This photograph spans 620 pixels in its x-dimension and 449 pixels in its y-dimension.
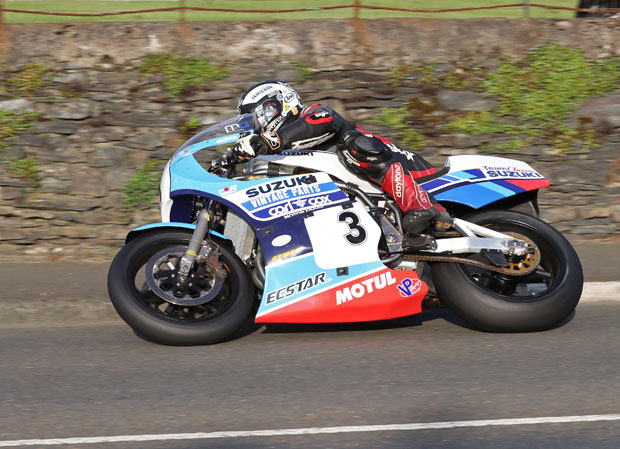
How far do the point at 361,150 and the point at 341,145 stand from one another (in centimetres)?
21

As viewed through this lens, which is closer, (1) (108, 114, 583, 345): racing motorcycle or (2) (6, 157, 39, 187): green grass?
(1) (108, 114, 583, 345): racing motorcycle

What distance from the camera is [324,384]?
493 cm

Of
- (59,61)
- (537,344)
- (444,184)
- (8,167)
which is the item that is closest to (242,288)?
(444,184)

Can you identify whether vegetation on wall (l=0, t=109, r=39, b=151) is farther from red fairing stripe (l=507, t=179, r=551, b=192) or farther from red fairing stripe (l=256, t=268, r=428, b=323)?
red fairing stripe (l=507, t=179, r=551, b=192)

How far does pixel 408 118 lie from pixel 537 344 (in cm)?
423

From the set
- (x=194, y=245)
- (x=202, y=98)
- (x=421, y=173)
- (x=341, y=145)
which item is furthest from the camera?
(x=202, y=98)

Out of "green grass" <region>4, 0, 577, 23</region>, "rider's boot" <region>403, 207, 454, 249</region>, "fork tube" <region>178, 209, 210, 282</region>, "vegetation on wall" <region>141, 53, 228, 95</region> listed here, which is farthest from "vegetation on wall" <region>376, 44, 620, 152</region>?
"fork tube" <region>178, 209, 210, 282</region>

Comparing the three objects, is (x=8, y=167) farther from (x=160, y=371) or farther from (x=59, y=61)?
(x=160, y=371)

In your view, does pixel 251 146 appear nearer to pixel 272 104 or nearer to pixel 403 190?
pixel 272 104

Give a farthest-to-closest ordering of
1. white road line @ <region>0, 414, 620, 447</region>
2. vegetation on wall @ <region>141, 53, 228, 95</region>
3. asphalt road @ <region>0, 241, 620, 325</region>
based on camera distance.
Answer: vegetation on wall @ <region>141, 53, 228, 95</region>
asphalt road @ <region>0, 241, 620, 325</region>
white road line @ <region>0, 414, 620, 447</region>

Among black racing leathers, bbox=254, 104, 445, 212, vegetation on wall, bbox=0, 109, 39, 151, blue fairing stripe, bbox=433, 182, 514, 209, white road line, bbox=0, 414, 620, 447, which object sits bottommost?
vegetation on wall, bbox=0, 109, 39, 151

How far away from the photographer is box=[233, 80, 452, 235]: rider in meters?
5.71

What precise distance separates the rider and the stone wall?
10.6 ft

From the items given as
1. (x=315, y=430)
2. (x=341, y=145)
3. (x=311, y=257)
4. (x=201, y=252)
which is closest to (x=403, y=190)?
(x=341, y=145)
